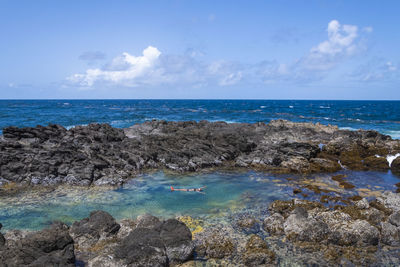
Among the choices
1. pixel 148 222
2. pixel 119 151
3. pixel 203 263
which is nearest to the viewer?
pixel 203 263

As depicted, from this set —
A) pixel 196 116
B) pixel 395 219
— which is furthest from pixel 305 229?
pixel 196 116

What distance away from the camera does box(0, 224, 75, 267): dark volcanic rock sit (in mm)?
10023

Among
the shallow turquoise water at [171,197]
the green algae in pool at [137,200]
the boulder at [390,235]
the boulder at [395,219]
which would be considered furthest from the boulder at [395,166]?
the boulder at [390,235]

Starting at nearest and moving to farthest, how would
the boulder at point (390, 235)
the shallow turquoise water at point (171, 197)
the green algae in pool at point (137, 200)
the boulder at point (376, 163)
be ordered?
the boulder at point (390, 235) < the green algae in pool at point (137, 200) < the shallow turquoise water at point (171, 197) < the boulder at point (376, 163)

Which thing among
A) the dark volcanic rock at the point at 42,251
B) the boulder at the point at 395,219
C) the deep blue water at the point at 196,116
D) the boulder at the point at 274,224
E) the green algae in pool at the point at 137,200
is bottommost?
the green algae in pool at the point at 137,200

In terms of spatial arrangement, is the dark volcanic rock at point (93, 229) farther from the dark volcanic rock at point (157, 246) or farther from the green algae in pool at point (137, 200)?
the green algae in pool at point (137, 200)

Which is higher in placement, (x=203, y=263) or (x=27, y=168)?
(x=27, y=168)

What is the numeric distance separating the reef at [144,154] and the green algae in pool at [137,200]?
212cm

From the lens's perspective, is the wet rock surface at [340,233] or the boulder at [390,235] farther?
the boulder at [390,235]

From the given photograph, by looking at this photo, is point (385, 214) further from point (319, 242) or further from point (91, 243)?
point (91, 243)

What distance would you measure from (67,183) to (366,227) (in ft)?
66.1

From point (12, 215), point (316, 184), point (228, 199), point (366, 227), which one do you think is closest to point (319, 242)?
point (366, 227)

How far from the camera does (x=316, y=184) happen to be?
75.5 ft

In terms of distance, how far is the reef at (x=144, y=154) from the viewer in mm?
22953
